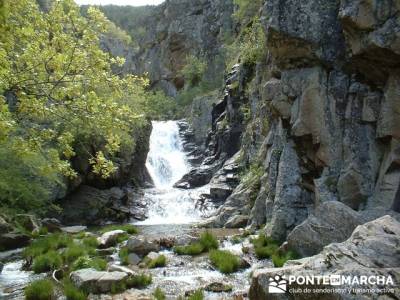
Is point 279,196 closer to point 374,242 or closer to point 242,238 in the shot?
point 242,238

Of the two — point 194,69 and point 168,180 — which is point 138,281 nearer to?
point 168,180

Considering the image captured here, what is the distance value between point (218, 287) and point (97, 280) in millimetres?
2824

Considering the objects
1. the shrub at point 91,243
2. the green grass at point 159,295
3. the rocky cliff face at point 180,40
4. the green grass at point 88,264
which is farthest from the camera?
the rocky cliff face at point 180,40

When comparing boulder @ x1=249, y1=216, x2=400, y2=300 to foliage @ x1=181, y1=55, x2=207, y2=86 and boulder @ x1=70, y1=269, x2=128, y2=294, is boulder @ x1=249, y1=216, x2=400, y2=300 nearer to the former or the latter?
boulder @ x1=70, y1=269, x2=128, y2=294

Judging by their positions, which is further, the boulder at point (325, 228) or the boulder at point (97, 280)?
the boulder at point (325, 228)

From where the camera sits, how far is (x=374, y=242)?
252 inches

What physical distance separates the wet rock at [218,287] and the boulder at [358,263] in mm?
2680

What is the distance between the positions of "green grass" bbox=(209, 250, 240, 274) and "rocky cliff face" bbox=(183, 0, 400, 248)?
1949mm

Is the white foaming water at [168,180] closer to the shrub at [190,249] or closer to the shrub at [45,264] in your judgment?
the shrub at [190,249]

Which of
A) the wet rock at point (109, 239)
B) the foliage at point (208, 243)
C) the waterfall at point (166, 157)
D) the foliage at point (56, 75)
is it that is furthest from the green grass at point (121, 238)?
the waterfall at point (166, 157)

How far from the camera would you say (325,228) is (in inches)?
432

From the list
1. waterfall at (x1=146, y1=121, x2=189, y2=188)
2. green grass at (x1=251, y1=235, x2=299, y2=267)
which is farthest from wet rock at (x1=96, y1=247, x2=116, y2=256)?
waterfall at (x1=146, y1=121, x2=189, y2=188)

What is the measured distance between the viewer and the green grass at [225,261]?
36.7 ft

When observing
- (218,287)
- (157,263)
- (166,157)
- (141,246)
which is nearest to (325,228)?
(218,287)
